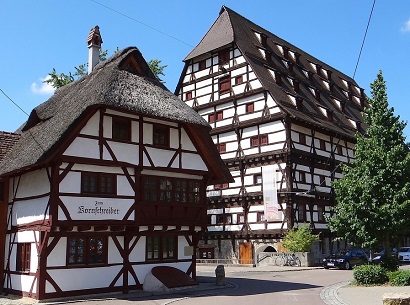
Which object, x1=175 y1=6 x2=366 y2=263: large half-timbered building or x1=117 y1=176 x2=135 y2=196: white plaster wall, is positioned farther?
x1=175 y1=6 x2=366 y2=263: large half-timbered building

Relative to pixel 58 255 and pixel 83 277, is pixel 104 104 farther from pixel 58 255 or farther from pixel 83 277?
pixel 83 277

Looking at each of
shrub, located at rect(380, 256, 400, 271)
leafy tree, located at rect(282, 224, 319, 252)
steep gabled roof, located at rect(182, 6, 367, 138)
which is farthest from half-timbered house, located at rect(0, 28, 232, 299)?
steep gabled roof, located at rect(182, 6, 367, 138)

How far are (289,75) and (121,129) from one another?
93.8 feet

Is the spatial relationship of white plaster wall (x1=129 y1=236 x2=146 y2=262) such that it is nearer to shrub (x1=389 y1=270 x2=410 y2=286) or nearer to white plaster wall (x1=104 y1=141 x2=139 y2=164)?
white plaster wall (x1=104 y1=141 x2=139 y2=164)

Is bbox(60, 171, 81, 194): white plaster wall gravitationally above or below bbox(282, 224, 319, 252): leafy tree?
above

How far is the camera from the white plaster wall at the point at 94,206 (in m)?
20.3

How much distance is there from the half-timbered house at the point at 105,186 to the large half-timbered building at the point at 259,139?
1531cm

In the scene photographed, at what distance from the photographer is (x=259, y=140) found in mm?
41938

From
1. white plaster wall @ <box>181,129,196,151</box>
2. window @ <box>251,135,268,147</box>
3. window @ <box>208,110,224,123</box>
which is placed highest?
window @ <box>208,110,224,123</box>

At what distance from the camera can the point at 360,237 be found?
941 inches

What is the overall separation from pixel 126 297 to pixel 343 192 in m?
12.1

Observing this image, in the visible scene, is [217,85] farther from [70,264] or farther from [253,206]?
[70,264]

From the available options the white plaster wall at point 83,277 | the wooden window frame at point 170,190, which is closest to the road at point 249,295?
the white plaster wall at point 83,277

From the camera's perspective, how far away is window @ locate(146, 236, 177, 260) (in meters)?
23.8
